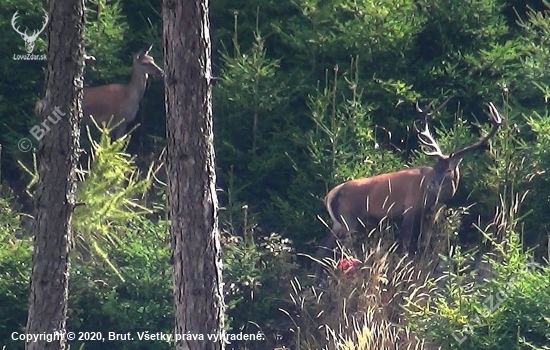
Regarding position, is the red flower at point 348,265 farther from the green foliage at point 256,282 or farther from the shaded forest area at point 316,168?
the green foliage at point 256,282

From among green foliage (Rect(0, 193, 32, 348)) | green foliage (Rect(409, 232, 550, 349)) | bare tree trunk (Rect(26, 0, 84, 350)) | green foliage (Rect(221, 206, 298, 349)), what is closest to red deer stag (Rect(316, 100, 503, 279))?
green foliage (Rect(221, 206, 298, 349))

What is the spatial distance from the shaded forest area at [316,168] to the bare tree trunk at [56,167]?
231 centimetres

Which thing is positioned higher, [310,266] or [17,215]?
[17,215]

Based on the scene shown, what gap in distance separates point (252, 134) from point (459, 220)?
8.74 ft

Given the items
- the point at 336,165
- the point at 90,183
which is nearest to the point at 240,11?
the point at 336,165

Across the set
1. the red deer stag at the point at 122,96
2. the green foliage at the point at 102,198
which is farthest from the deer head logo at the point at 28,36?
the green foliage at the point at 102,198

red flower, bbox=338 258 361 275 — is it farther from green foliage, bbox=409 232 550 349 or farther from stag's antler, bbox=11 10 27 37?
stag's antler, bbox=11 10 27 37

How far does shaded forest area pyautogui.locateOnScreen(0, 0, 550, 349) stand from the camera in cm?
970

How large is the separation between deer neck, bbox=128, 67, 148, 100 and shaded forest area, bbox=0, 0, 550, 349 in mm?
458

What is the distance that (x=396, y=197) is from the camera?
1085 centimetres

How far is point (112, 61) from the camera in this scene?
12945mm

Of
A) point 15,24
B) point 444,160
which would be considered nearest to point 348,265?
point 444,160

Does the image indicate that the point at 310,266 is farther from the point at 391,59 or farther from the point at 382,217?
Result: the point at 391,59

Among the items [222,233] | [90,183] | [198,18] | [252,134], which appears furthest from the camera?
[252,134]
